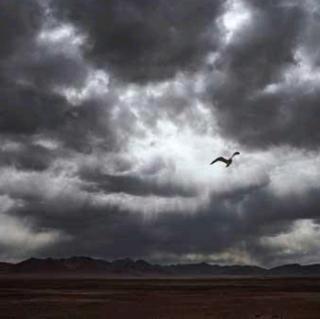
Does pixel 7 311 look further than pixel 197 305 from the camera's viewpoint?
No

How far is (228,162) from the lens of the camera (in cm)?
2497

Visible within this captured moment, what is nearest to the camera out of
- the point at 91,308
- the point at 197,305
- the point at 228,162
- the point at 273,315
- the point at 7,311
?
the point at 228,162

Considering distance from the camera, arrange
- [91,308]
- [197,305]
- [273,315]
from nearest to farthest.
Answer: [273,315] → [91,308] → [197,305]

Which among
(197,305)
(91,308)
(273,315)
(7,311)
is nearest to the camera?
(273,315)

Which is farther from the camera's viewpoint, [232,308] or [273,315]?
[232,308]

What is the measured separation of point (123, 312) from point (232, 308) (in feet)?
34.1

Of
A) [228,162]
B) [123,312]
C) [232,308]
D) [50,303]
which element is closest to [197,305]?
[232,308]

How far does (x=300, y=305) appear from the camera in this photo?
5994 centimetres

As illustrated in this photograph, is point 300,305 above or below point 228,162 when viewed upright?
below

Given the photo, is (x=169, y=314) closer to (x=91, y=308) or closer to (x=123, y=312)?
(x=123, y=312)

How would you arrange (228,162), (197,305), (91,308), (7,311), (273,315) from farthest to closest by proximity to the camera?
(197,305), (91,308), (7,311), (273,315), (228,162)

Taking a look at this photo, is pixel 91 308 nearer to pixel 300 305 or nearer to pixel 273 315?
pixel 273 315

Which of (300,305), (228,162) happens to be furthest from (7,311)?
(228,162)

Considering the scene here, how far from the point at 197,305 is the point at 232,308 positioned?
17.6 ft
